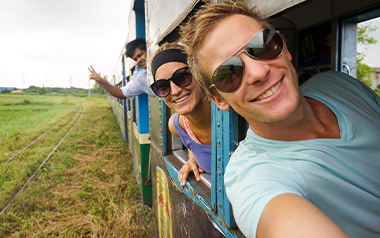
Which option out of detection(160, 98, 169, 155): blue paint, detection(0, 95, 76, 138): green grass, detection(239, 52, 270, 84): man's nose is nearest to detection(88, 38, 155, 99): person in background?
detection(160, 98, 169, 155): blue paint

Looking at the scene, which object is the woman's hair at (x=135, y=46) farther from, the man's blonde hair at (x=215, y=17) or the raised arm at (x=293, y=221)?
the raised arm at (x=293, y=221)

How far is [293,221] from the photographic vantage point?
24.4 inches

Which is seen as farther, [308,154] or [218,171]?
[218,171]

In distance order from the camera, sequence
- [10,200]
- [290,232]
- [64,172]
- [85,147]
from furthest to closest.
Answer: [85,147] → [64,172] → [10,200] → [290,232]

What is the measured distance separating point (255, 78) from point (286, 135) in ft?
0.93

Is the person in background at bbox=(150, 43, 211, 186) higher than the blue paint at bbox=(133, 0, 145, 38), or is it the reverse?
the blue paint at bbox=(133, 0, 145, 38)

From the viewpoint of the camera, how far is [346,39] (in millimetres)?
2217

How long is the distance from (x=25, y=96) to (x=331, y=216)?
19.8 meters

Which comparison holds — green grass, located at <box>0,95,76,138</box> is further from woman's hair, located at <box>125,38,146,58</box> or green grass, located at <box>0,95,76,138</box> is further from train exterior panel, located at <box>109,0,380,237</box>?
train exterior panel, located at <box>109,0,380,237</box>

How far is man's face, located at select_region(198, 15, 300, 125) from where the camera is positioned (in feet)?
3.00

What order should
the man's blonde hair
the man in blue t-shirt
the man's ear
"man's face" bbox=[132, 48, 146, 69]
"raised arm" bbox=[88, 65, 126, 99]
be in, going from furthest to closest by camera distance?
"raised arm" bbox=[88, 65, 126, 99] → "man's face" bbox=[132, 48, 146, 69] → the man's ear → the man's blonde hair → the man in blue t-shirt

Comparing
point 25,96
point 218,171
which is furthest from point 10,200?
point 25,96

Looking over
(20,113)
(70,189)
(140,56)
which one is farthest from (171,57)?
(20,113)

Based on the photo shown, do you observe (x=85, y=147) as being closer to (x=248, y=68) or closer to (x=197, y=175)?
(x=197, y=175)
